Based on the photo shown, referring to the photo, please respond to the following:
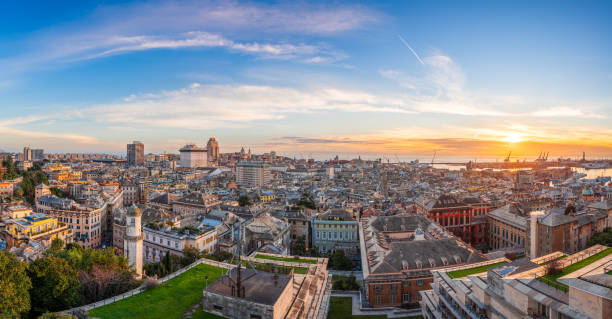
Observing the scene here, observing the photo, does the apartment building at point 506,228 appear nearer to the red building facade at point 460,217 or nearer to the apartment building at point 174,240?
the red building facade at point 460,217

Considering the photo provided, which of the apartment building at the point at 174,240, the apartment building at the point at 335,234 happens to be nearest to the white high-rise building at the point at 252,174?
the apartment building at the point at 335,234

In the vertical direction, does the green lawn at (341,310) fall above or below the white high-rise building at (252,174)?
below

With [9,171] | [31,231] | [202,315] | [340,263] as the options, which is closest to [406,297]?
[340,263]

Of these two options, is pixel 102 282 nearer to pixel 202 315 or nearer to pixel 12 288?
pixel 12 288

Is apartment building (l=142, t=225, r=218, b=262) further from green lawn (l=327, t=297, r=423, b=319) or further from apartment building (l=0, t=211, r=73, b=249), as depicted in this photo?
green lawn (l=327, t=297, r=423, b=319)

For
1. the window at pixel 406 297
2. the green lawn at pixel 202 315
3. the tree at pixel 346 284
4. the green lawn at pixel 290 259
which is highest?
the green lawn at pixel 202 315

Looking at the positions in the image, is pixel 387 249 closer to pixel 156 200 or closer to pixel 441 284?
pixel 441 284

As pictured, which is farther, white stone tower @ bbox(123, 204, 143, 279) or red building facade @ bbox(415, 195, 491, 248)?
red building facade @ bbox(415, 195, 491, 248)

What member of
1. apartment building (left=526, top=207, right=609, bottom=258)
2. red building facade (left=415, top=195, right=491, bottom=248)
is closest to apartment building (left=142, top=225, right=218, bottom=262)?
red building facade (left=415, top=195, right=491, bottom=248)
